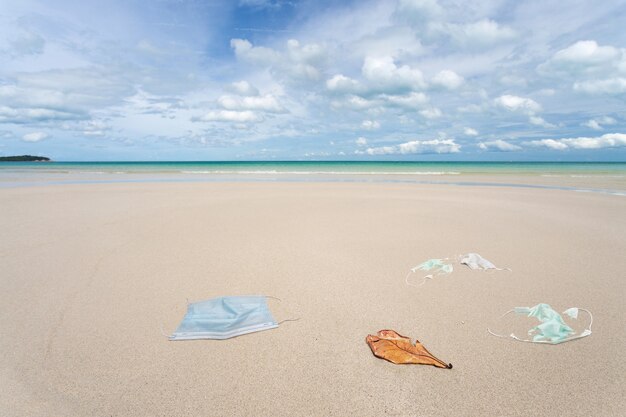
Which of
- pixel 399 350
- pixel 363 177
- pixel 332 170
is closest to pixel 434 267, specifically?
pixel 399 350

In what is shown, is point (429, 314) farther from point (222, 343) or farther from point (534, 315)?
point (222, 343)

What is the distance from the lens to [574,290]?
4.59 m

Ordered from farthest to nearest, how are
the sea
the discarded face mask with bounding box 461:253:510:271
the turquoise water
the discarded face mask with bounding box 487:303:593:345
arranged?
the turquoise water → the sea → the discarded face mask with bounding box 461:253:510:271 → the discarded face mask with bounding box 487:303:593:345

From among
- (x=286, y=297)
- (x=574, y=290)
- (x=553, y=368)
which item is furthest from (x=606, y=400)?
(x=286, y=297)

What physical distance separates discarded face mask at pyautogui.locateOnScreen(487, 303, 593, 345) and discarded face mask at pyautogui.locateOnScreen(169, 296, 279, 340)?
2511 mm

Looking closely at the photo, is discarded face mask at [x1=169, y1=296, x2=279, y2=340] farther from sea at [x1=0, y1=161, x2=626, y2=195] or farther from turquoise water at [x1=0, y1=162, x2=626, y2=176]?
turquoise water at [x1=0, y1=162, x2=626, y2=176]

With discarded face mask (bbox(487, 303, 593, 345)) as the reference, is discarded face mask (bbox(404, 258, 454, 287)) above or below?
above

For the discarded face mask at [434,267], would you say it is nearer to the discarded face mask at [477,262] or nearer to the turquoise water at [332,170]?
the discarded face mask at [477,262]

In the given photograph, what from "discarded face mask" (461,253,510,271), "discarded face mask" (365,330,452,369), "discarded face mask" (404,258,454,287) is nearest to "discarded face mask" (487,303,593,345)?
"discarded face mask" (365,330,452,369)

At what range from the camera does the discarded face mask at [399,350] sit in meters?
2.99

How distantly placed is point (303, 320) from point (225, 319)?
871 mm

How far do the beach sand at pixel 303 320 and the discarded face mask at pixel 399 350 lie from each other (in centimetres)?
7

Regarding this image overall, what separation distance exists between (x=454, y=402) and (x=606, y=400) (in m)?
1.18

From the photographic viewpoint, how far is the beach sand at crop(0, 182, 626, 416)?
2.63 m
